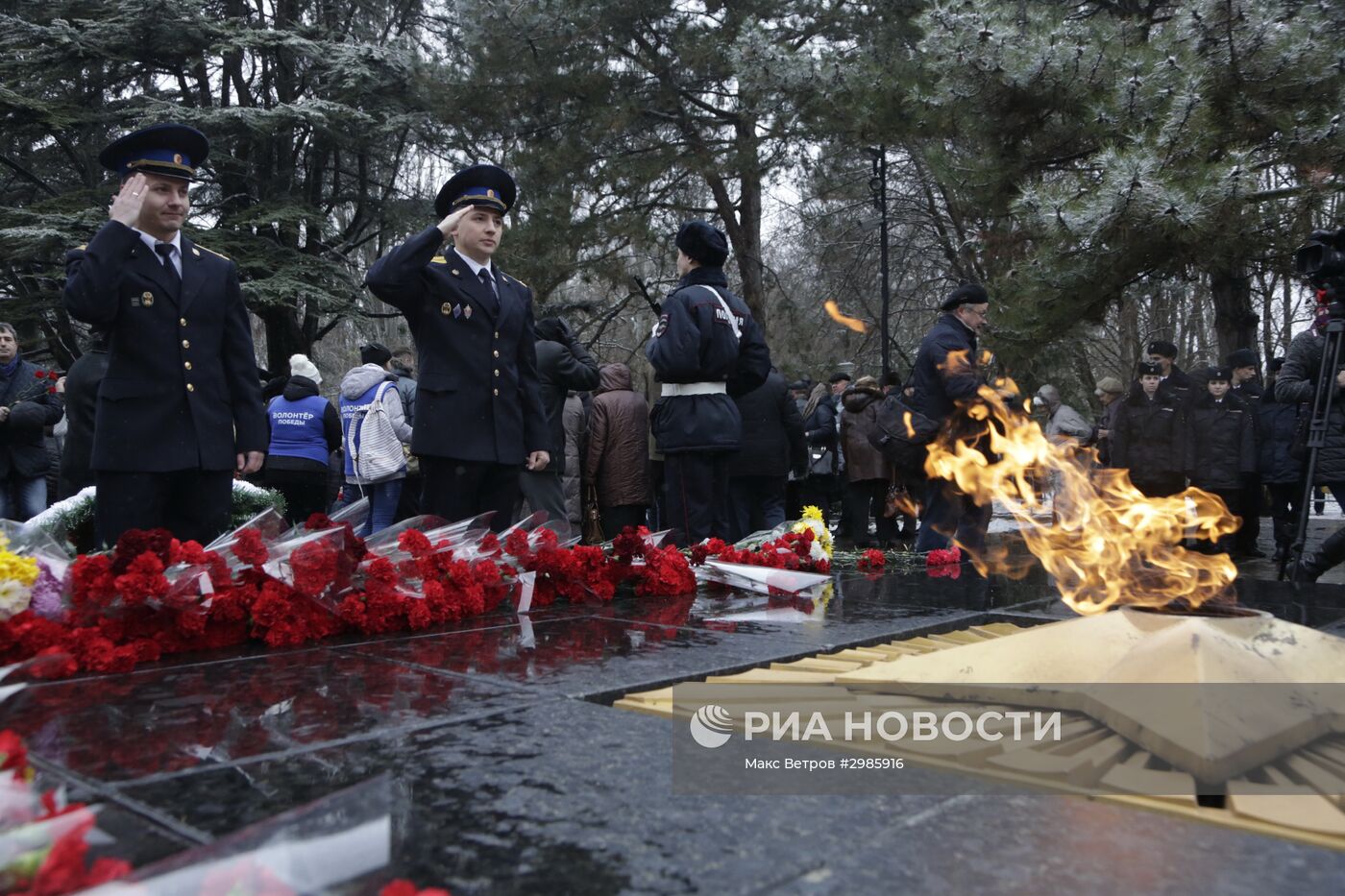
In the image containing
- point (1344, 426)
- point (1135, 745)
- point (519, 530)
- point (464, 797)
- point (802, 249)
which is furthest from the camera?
point (802, 249)

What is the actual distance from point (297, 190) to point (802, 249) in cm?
1003

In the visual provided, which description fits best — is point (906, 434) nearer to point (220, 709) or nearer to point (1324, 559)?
point (1324, 559)

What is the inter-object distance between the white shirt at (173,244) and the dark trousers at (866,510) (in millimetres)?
7028

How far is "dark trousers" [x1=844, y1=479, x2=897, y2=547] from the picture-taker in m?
10.3

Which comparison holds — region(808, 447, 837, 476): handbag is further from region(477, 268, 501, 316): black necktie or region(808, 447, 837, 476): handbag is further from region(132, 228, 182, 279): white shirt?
region(132, 228, 182, 279): white shirt

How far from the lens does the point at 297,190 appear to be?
18062mm

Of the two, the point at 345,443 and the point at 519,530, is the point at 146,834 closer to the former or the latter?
the point at 519,530

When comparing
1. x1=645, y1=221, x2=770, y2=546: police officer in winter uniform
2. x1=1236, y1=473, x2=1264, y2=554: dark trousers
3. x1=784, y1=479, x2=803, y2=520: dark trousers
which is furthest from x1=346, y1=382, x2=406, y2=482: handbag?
x1=1236, y1=473, x2=1264, y2=554: dark trousers

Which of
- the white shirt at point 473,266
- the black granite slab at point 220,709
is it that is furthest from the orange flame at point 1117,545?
the white shirt at point 473,266

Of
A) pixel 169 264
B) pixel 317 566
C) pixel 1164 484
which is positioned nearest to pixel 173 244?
pixel 169 264

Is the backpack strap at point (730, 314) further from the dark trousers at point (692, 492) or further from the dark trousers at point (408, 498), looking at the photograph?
the dark trousers at point (408, 498)

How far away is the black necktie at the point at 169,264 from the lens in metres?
4.07

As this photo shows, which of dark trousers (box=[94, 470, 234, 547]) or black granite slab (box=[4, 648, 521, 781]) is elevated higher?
dark trousers (box=[94, 470, 234, 547])

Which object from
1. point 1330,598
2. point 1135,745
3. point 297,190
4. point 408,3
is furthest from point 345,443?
point 408,3
